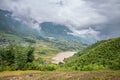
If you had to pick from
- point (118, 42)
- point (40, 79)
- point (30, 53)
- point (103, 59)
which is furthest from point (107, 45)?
point (40, 79)

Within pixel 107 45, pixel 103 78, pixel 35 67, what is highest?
pixel 107 45

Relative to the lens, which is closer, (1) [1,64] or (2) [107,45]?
(1) [1,64]

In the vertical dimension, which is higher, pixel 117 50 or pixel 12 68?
pixel 117 50

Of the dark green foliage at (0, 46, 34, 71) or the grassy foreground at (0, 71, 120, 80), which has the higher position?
the dark green foliage at (0, 46, 34, 71)

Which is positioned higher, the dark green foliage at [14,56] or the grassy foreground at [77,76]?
the dark green foliage at [14,56]

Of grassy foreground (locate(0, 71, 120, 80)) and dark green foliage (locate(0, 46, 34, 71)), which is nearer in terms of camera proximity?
grassy foreground (locate(0, 71, 120, 80))

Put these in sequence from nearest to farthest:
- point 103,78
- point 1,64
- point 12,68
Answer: point 103,78
point 12,68
point 1,64

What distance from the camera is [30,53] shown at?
346ft

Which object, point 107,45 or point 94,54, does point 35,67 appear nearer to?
point 94,54

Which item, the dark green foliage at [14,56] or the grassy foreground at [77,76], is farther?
the dark green foliage at [14,56]

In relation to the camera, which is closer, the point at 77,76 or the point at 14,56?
the point at 77,76

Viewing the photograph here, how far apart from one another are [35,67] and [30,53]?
1180 cm

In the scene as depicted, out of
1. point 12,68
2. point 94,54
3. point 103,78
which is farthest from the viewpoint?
point 94,54

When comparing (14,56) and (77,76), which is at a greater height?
(14,56)
